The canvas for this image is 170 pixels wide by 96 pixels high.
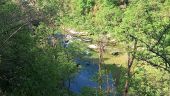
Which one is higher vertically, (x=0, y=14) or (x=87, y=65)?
(x=0, y=14)

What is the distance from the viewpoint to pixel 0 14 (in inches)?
853

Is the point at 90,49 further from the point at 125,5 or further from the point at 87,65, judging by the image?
the point at 125,5

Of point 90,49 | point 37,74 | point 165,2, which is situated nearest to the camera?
point 37,74

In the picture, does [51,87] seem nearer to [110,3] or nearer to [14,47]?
[14,47]

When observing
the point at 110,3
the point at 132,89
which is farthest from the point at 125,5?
the point at 132,89

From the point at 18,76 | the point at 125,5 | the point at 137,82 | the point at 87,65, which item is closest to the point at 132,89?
the point at 137,82

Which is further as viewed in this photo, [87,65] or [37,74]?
[87,65]

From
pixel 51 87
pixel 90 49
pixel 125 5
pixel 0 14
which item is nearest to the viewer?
pixel 0 14

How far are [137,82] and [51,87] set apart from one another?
10.4 metres

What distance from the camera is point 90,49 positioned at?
233 feet

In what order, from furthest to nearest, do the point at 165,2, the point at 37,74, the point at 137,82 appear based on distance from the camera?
the point at 165,2 < the point at 137,82 < the point at 37,74

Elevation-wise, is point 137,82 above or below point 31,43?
below

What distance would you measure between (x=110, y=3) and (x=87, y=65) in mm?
34751

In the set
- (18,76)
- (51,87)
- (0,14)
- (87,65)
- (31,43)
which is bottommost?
(87,65)
